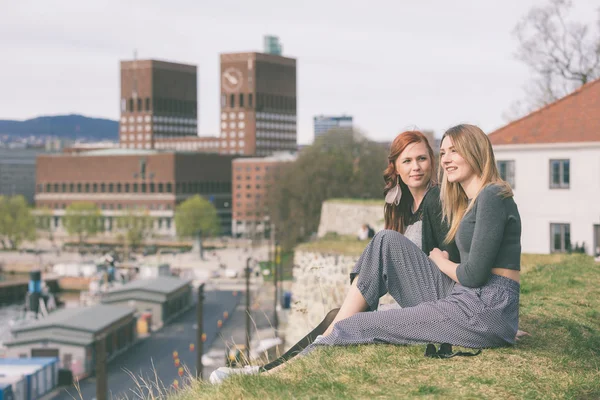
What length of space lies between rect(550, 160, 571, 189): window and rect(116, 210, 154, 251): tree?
93.4 m

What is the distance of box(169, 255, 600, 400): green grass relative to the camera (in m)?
4.63

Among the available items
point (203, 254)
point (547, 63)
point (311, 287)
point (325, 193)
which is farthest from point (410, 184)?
point (203, 254)

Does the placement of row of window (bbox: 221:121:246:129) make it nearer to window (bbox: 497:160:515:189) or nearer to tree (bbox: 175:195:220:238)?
tree (bbox: 175:195:220:238)

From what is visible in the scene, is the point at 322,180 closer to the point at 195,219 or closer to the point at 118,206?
the point at 195,219

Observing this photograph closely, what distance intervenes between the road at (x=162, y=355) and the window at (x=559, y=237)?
11.8 m

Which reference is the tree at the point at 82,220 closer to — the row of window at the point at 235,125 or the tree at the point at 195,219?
the tree at the point at 195,219

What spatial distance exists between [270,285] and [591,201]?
112ft

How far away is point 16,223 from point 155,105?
59.5 metres

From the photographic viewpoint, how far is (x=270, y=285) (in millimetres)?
57375

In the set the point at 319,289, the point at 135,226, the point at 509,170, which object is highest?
the point at 509,170

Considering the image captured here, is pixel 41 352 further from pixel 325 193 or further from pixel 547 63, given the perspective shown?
pixel 325 193

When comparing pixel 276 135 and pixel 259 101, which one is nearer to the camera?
pixel 259 101

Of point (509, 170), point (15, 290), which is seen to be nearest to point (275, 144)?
point (15, 290)

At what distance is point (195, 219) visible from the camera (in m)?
117
